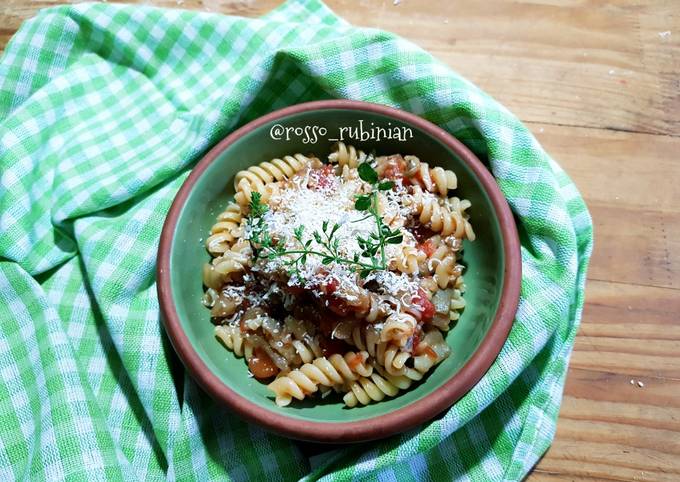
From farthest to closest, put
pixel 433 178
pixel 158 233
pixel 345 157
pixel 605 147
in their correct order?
pixel 605 147
pixel 158 233
pixel 345 157
pixel 433 178

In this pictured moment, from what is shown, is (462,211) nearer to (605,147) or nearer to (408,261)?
(408,261)

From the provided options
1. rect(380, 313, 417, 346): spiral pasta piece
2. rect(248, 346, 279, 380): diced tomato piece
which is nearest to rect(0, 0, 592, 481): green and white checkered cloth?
rect(248, 346, 279, 380): diced tomato piece

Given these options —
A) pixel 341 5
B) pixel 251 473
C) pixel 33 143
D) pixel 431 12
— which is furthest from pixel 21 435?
pixel 431 12

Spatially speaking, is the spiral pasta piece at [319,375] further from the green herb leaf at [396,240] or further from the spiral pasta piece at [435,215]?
the spiral pasta piece at [435,215]

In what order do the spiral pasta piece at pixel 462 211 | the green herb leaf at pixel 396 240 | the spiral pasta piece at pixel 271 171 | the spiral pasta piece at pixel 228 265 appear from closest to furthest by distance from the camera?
the green herb leaf at pixel 396 240 → the spiral pasta piece at pixel 228 265 → the spiral pasta piece at pixel 462 211 → the spiral pasta piece at pixel 271 171

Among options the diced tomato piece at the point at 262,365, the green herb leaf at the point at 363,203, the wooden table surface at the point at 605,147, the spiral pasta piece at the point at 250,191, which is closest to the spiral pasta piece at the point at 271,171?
the spiral pasta piece at the point at 250,191

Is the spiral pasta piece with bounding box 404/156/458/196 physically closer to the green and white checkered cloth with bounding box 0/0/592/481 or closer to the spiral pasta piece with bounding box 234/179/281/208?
the green and white checkered cloth with bounding box 0/0/592/481

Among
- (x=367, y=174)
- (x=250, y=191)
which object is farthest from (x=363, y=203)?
(x=250, y=191)

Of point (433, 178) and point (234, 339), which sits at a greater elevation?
point (433, 178)
